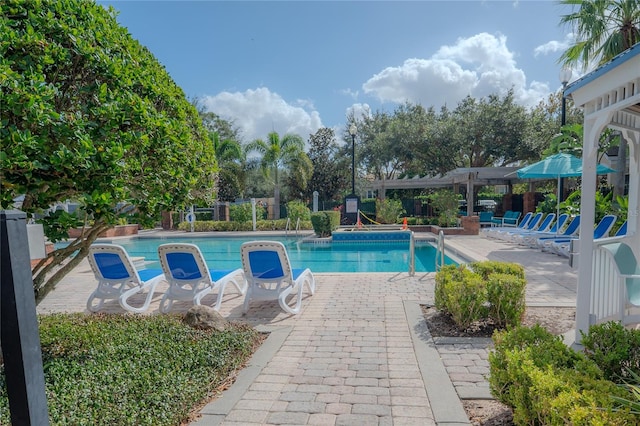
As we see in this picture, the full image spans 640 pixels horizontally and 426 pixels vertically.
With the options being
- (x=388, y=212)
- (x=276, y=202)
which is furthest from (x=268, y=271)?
(x=276, y=202)

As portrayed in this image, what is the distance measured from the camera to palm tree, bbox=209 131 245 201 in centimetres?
2269

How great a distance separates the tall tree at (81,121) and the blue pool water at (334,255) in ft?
25.9

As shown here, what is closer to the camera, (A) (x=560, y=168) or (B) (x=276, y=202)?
(A) (x=560, y=168)

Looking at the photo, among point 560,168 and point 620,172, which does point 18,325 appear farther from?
point 620,172

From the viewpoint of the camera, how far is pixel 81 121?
7.87ft

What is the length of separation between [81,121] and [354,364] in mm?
3032

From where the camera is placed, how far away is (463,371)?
320 centimetres

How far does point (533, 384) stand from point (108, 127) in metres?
3.17

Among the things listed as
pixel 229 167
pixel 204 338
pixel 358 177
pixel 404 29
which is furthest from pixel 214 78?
pixel 358 177

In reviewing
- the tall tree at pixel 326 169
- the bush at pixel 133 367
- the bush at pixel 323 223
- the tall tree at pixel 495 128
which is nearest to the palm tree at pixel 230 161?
the tall tree at pixel 326 169

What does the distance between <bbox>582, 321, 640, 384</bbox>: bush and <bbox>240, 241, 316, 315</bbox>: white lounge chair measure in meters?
3.49

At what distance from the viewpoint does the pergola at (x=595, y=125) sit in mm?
2990

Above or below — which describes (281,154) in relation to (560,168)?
above

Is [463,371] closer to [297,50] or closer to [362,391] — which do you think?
[362,391]
